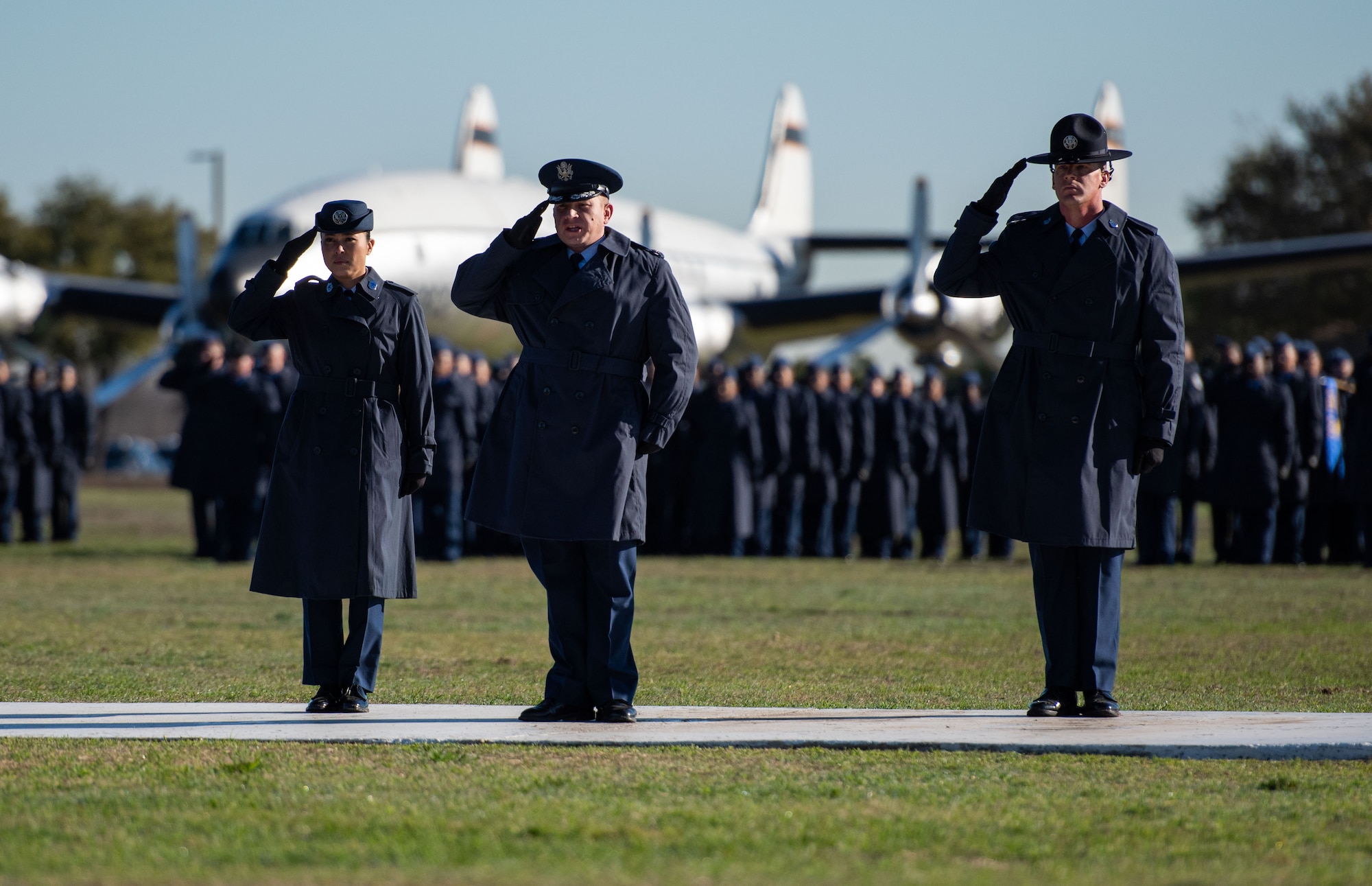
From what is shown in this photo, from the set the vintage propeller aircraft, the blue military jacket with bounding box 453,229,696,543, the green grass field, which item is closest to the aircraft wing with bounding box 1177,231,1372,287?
the vintage propeller aircraft

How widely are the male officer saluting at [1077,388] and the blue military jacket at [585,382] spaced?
1007mm

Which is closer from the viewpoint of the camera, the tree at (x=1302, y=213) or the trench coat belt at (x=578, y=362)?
the trench coat belt at (x=578, y=362)

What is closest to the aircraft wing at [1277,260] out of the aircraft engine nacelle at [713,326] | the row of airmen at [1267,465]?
the aircraft engine nacelle at [713,326]

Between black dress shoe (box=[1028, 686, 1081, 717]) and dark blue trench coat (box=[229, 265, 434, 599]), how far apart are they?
7.24 ft

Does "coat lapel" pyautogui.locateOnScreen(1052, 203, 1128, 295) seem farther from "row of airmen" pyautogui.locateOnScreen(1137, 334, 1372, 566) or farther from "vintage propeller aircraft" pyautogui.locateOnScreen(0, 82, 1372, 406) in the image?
"vintage propeller aircraft" pyautogui.locateOnScreen(0, 82, 1372, 406)

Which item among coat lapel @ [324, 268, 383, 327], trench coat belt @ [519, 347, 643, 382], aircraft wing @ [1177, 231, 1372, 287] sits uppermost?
aircraft wing @ [1177, 231, 1372, 287]

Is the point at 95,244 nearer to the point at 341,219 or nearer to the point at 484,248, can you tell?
the point at 484,248

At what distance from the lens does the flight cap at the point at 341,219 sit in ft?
19.2

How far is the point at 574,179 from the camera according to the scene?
5578mm

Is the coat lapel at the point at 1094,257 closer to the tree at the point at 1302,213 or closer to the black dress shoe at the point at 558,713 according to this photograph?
the black dress shoe at the point at 558,713

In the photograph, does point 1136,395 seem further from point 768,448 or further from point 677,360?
point 768,448

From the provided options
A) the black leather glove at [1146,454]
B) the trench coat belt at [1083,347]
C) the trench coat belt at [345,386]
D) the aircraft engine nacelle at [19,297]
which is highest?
the aircraft engine nacelle at [19,297]

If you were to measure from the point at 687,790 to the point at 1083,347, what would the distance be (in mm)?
2197

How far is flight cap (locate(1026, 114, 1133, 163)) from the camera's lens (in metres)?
5.62
